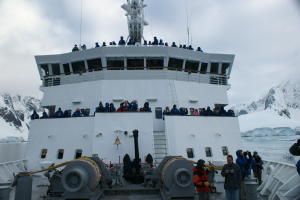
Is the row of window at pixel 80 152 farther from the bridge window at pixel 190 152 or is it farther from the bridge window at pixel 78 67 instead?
the bridge window at pixel 78 67

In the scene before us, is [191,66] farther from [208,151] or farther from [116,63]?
[208,151]

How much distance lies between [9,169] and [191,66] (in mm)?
10246

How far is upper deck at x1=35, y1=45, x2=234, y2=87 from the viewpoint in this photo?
13148mm

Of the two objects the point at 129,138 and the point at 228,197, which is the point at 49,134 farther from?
the point at 228,197

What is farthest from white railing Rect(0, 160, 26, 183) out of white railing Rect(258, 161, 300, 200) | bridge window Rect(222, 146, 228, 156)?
white railing Rect(258, 161, 300, 200)

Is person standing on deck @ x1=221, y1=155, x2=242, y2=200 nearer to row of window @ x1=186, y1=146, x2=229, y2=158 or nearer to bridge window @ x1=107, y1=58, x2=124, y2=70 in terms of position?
row of window @ x1=186, y1=146, x2=229, y2=158

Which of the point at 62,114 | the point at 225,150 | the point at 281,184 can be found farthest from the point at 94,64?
the point at 281,184

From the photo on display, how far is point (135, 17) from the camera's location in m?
16.7

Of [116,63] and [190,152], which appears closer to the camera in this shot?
[190,152]

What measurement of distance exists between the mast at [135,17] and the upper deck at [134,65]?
4.04 meters

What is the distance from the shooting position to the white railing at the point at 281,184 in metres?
5.87

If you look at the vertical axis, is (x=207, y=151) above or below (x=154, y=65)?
below

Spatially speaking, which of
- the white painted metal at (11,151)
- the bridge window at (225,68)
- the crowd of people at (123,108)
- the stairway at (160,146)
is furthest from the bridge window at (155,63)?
the white painted metal at (11,151)

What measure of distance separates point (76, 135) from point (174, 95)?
4984mm
